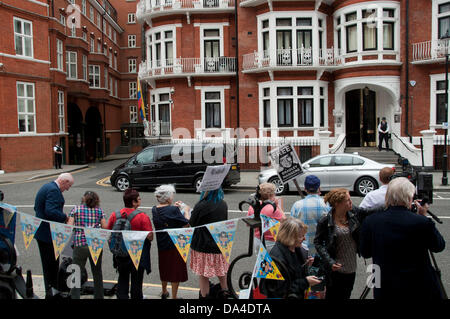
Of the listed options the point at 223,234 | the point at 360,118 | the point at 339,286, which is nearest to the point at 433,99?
the point at 360,118

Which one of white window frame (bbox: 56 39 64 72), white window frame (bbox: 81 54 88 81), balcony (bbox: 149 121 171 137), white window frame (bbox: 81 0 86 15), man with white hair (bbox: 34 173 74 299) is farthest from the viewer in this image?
white window frame (bbox: 81 0 86 15)

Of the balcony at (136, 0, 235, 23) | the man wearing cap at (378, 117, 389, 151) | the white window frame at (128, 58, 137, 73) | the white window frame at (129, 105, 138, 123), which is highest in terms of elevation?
the white window frame at (128, 58, 137, 73)

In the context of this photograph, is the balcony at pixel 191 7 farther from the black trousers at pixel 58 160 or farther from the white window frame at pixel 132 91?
the white window frame at pixel 132 91

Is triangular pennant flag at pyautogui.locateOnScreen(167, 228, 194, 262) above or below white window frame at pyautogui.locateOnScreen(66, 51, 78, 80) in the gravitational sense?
below

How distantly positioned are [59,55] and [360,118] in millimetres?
20765

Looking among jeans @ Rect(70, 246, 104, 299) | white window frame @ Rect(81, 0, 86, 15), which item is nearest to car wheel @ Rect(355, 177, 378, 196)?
jeans @ Rect(70, 246, 104, 299)

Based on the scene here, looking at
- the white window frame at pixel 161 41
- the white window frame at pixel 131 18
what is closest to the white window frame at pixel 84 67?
the white window frame at pixel 161 41

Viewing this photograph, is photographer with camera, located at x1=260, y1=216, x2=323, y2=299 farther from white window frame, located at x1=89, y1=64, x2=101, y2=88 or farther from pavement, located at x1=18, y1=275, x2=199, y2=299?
white window frame, located at x1=89, y1=64, x2=101, y2=88

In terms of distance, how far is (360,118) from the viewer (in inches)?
915

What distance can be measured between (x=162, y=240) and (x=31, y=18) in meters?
23.8

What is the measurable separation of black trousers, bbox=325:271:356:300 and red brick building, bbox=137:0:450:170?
16.8 meters

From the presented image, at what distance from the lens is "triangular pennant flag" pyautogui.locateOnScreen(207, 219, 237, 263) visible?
4.95 metres

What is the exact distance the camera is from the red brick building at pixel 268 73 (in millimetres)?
21016

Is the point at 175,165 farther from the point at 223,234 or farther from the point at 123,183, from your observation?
the point at 223,234
